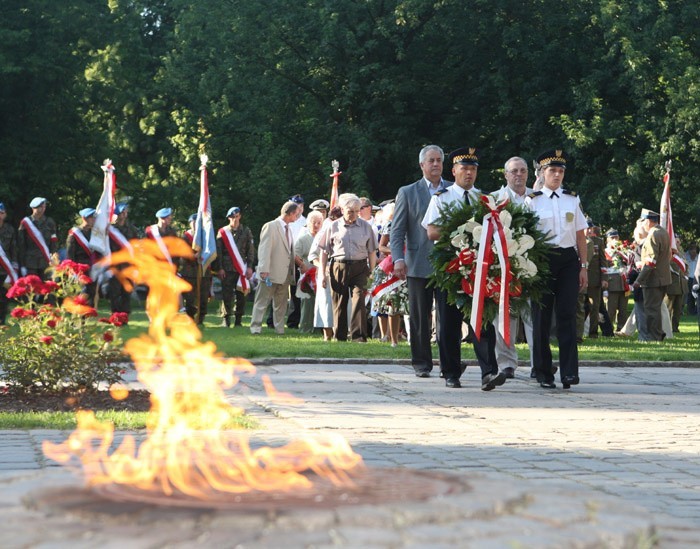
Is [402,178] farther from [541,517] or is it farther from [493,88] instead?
[541,517]

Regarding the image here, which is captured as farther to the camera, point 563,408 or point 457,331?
point 457,331

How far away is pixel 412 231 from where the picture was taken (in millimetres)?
13484

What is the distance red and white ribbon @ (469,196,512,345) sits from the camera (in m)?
12.3

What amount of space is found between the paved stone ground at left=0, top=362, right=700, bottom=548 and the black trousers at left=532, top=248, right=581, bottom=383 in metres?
0.35

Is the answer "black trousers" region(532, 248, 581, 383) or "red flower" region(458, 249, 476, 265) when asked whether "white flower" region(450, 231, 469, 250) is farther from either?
"black trousers" region(532, 248, 581, 383)

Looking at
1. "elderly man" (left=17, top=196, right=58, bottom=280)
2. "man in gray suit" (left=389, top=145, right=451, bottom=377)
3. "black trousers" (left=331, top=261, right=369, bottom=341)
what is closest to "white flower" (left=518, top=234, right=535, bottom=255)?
"man in gray suit" (left=389, top=145, right=451, bottom=377)

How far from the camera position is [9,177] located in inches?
1689

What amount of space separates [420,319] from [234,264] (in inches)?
416

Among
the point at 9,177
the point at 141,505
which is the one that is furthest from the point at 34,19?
the point at 141,505

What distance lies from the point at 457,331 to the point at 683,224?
28.7m

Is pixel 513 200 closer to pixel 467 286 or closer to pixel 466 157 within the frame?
pixel 466 157

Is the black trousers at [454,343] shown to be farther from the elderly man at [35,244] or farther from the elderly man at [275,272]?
the elderly man at [35,244]

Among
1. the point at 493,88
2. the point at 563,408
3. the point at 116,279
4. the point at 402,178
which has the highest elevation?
the point at 493,88

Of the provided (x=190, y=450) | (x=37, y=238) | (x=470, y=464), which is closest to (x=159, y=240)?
(x=37, y=238)
